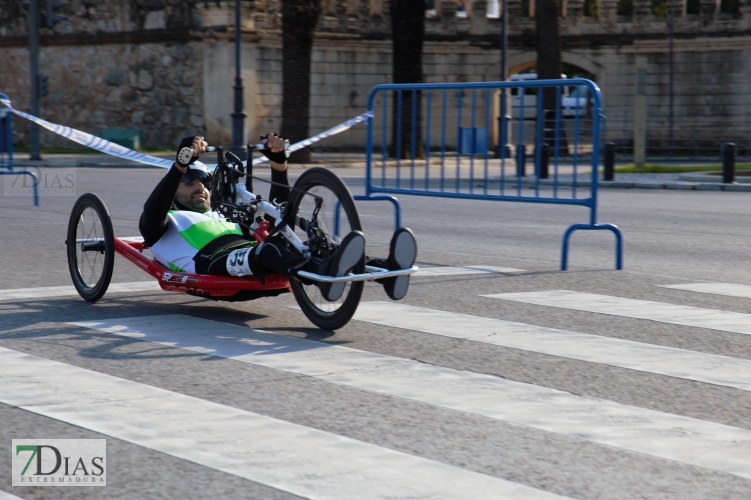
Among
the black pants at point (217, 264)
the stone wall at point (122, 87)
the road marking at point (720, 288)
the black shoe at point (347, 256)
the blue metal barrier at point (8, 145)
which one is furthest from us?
the stone wall at point (122, 87)

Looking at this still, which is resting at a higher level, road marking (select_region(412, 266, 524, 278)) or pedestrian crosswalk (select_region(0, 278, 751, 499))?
pedestrian crosswalk (select_region(0, 278, 751, 499))

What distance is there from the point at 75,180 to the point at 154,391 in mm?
16670

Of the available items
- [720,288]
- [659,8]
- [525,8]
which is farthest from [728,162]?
[525,8]

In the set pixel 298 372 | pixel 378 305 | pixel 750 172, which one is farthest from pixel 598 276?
pixel 750 172

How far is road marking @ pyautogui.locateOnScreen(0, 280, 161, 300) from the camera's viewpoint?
6535 millimetres

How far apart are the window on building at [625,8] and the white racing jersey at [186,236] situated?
31.6 meters

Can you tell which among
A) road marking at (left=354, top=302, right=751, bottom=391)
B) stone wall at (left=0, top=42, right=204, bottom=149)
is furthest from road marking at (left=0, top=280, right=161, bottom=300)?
stone wall at (left=0, top=42, right=204, bottom=149)

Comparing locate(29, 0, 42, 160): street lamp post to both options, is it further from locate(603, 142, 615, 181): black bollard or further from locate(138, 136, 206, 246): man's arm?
locate(138, 136, 206, 246): man's arm

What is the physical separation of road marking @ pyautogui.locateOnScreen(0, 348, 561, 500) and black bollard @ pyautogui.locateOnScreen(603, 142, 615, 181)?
58.6 ft

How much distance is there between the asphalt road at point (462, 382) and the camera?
3.22 meters

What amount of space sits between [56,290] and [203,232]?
1.40 m

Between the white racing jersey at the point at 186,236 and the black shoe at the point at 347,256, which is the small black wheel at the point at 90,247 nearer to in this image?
the white racing jersey at the point at 186,236

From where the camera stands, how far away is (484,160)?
10523 millimetres

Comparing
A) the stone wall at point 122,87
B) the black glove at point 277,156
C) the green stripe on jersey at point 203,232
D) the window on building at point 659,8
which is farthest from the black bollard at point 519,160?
the window on building at point 659,8
